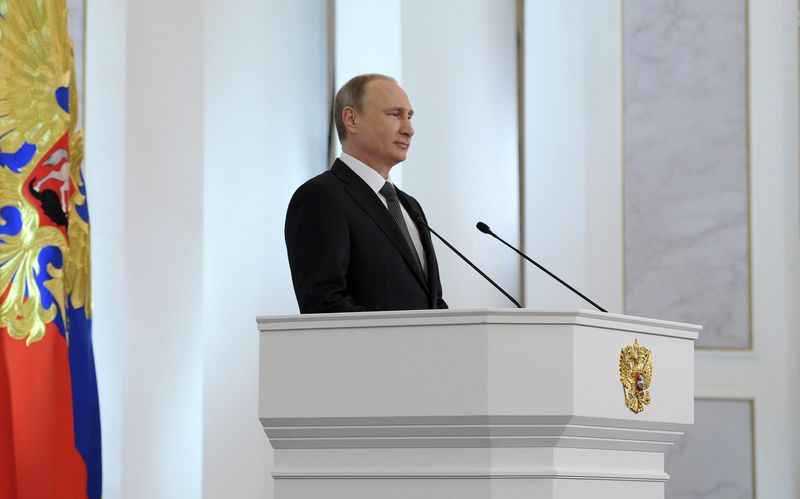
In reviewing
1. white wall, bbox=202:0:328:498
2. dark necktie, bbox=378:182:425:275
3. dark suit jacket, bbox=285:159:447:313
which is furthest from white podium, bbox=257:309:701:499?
white wall, bbox=202:0:328:498

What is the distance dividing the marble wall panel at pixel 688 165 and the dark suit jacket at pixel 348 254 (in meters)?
1.99

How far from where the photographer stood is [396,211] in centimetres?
321

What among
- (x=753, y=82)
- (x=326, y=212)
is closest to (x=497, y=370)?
(x=326, y=212)

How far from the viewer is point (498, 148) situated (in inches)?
202

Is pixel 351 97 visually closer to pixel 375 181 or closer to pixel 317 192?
pixel 375 181

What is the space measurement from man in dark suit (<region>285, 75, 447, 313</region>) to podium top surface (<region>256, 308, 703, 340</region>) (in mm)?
217

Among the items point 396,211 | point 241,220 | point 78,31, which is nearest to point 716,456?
point 241,220

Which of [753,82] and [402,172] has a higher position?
[753,82]

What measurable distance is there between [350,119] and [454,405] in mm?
1136

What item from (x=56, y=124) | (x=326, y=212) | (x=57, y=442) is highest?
(x=56, y=124)

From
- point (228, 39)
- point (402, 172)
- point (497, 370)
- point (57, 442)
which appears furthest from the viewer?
point (402, 172)

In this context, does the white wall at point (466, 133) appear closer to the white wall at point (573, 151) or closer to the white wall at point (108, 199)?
the white wall at point (573, 151)

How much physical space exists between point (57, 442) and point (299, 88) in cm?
211

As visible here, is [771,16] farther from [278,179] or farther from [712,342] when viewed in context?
[278,179]
